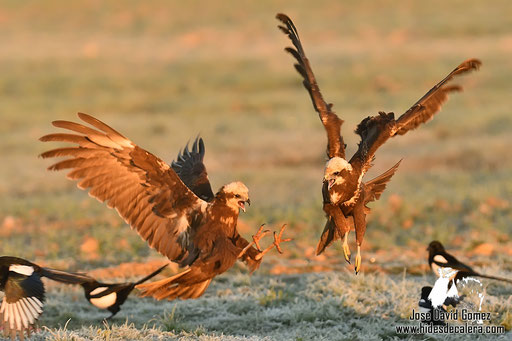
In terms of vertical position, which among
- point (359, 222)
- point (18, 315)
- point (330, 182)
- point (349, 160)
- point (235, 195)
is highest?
point (349, 160)

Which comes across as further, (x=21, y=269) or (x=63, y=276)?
(x=63, y=276)

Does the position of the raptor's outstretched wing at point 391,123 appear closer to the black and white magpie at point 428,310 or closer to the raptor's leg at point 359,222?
the raptor's leg at point 359,222

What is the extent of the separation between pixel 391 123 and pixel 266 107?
13165 mm

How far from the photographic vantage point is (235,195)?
581 cm

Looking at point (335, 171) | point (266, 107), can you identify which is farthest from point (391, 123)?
point (266, 107)

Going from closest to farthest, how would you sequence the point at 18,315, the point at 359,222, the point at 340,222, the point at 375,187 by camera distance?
the point at 18,315
the point at 359,222
the point at 340,222
the point at 375,187

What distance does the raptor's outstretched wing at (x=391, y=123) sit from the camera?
648 centimetres

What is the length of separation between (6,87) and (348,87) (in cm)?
960

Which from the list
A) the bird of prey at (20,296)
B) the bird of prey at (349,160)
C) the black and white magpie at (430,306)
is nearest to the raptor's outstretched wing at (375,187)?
the bird of prey at (349,160)

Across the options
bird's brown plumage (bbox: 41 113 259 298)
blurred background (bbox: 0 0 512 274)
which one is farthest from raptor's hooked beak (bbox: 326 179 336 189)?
blurred background (bbox: 0 0 512 274)

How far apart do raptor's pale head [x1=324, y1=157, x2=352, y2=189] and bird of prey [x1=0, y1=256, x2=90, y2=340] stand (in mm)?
2231

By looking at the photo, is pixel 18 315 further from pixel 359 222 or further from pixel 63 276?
pixel 359 222

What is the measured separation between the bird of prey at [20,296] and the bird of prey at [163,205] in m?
0.71

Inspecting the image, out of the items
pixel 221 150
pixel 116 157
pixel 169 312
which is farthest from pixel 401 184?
pixel 116 157
